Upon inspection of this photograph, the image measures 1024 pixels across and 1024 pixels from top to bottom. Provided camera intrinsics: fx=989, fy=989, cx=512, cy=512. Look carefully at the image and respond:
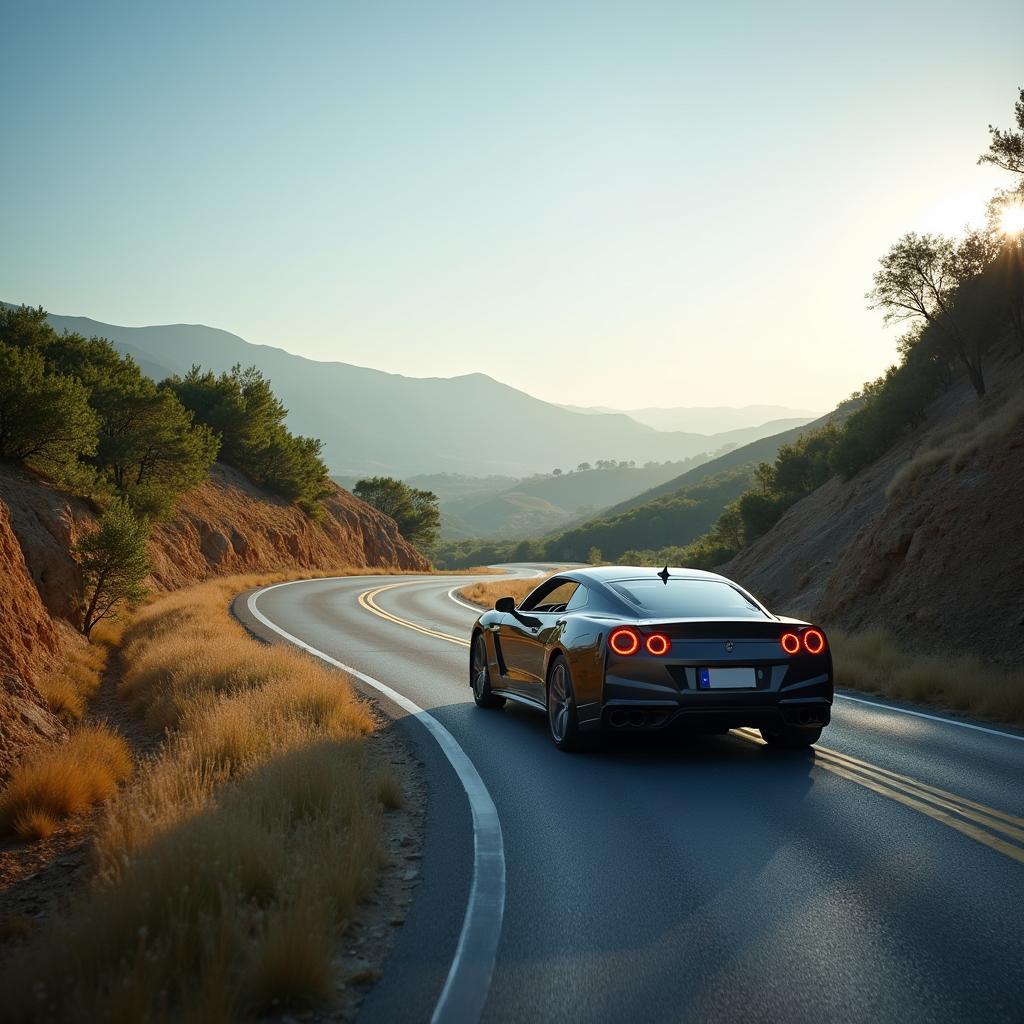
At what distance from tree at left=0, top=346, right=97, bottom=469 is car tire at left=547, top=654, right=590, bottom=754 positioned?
18.2 m

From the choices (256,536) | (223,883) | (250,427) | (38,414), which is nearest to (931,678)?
(223,883)

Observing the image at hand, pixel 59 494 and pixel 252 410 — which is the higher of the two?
pixel 252 410

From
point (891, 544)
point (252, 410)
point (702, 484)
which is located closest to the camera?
point (891, 544)

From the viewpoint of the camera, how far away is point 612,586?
8.59 metres

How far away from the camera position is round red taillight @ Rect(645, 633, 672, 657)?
751 centimetres

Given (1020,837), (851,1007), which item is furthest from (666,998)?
(1020,837)

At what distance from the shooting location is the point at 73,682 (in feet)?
46.3

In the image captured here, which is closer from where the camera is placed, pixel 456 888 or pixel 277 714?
pixel 456 888

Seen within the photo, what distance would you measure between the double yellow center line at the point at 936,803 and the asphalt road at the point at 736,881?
2cm

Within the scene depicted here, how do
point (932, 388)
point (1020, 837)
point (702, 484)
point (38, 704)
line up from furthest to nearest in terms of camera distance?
point (702, 484) < point (932, 388) < point (38, 704) < point (1020, 837)

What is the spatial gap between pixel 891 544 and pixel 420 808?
13346 mm

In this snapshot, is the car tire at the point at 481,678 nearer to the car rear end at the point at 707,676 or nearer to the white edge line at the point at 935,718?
the car rear end at the point at 707,676

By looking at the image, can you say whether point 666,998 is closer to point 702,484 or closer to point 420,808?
point 420,808

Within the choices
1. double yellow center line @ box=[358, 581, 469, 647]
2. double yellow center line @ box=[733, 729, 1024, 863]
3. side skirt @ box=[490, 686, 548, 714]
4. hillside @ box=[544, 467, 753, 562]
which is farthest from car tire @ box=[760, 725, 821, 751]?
hillside @ box=[544, 467, 753, 562]
